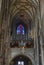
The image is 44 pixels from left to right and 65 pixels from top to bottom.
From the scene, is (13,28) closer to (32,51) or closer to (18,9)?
(18,9)

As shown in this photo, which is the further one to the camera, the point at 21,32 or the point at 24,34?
the point at 21,32

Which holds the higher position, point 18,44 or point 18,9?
point 18,9

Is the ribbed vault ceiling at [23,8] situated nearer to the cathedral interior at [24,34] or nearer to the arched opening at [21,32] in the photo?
the cathedral interior at [24,34]

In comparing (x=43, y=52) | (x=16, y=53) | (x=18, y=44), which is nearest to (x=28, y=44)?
(x=18, y=44)

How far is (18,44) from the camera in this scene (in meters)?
44.3

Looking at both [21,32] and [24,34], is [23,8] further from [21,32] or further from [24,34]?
[21,32]

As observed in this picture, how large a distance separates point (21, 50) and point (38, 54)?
4.11 meters

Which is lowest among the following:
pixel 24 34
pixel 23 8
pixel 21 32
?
pixel 24 34

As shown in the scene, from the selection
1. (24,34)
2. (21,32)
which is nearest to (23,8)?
(24,34)

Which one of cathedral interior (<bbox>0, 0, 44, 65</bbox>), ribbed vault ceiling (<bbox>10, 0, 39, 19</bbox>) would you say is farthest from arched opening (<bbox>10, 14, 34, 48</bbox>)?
ribbed vault ceiling (<bbox>10, 0, 39, 19</bbox>)

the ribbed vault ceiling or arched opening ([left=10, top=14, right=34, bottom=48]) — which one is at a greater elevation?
the ribbed vault ceiling

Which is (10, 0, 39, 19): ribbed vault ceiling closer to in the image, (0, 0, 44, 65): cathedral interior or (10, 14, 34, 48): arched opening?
(0, 0, 44, 65): cathedral interior

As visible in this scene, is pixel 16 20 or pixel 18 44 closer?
pixel 18 44

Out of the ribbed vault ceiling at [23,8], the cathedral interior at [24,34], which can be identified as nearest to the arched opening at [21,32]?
the cathedral interior at [24,34]
